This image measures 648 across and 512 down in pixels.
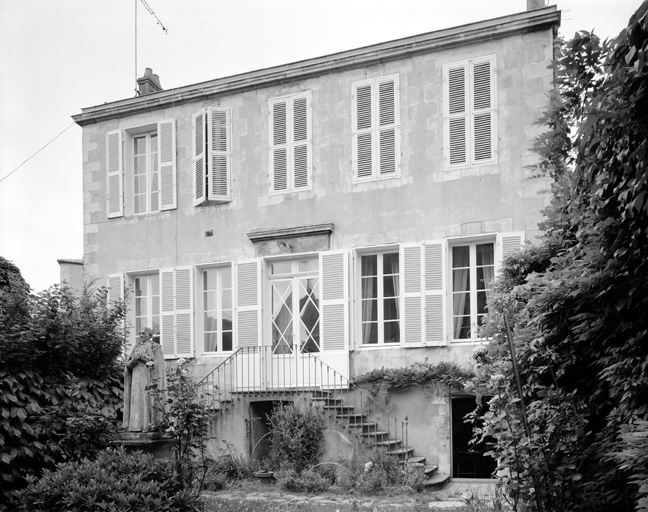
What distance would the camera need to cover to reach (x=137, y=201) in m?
16.1

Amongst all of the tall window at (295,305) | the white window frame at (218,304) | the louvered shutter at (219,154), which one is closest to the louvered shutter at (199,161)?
the louvered shutter at (219,154)

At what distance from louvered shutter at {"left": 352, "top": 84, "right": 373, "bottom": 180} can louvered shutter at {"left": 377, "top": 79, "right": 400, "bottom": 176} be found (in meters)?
0.17

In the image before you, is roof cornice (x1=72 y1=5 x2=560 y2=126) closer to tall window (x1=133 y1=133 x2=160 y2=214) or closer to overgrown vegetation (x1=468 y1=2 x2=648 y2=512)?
tall window (x1=133 y1=133 x2=160 y2=214)

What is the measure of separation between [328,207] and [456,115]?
8.69 ft

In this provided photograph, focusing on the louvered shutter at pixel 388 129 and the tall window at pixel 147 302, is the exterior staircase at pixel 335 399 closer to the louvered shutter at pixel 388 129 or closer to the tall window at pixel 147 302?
the tall window at pixel 147 302

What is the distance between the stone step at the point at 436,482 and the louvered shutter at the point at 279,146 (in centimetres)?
558

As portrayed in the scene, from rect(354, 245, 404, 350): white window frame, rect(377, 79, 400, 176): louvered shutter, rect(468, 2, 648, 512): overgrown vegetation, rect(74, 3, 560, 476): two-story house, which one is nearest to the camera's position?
rect(468, 2, 648, 512): overgrown vegetation

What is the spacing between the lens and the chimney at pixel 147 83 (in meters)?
17.1

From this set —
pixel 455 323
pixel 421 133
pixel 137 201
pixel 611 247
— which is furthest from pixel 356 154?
pixel 611 247

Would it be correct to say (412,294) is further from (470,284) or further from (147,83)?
(147,83)

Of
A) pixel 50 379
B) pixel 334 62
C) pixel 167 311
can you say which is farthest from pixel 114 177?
pixel 50 379

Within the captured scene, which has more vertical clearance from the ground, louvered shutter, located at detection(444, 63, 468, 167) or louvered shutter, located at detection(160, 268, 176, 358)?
louvered shutter, located at detection(444, 63, 468, 167)

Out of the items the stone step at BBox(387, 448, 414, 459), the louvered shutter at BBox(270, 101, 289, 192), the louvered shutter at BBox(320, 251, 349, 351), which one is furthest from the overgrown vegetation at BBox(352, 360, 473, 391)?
the louvered shutter at BBox(270, 101, 289, 192)

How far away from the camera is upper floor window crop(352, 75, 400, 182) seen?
536 inches
